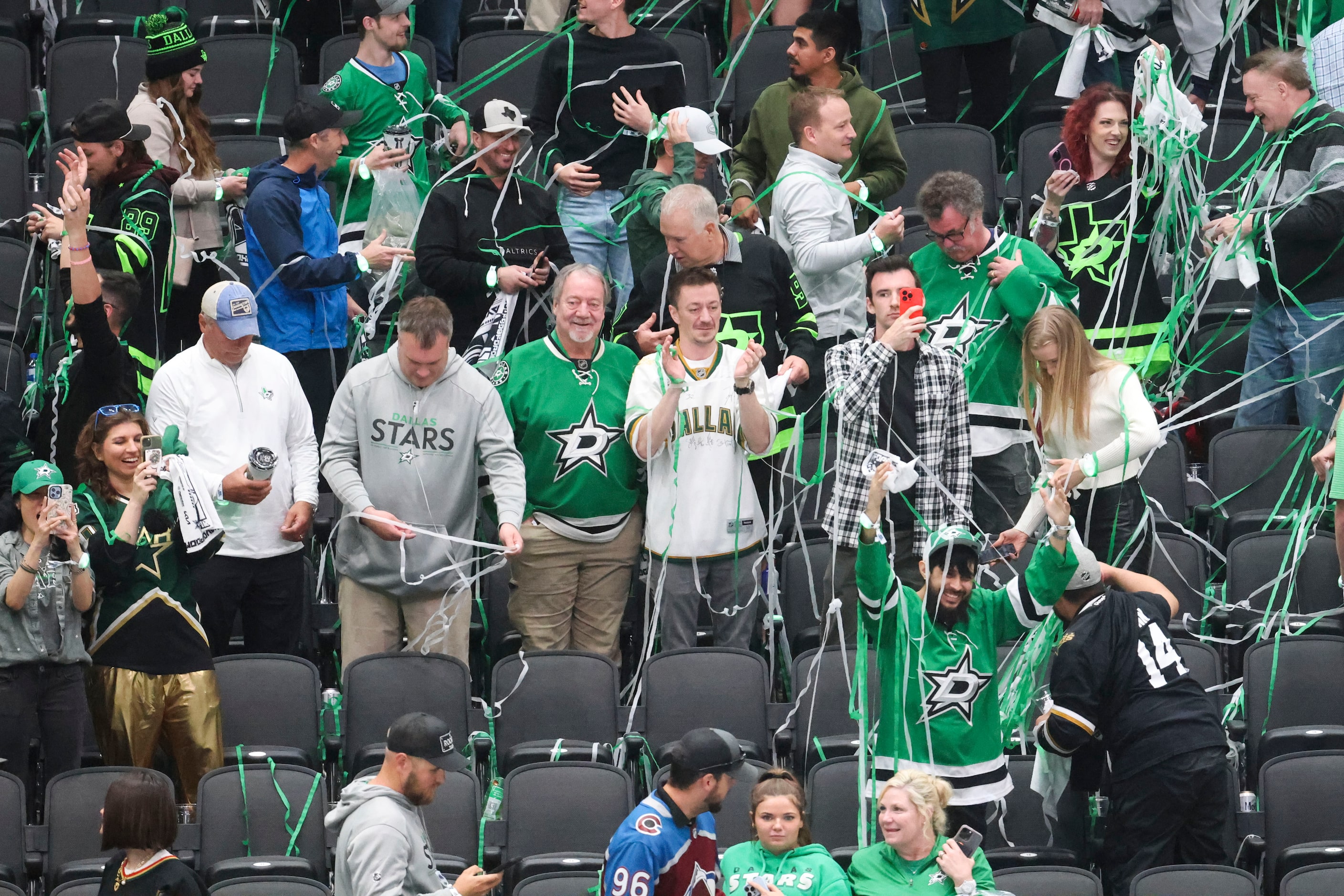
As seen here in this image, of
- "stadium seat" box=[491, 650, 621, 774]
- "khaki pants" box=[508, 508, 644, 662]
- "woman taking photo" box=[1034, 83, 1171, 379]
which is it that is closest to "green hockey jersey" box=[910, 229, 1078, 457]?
"woman taking photo" box=[1034, 83, 1171, 379]

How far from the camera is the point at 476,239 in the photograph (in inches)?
259

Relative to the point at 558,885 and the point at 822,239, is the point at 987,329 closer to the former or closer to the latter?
the point at 822,239

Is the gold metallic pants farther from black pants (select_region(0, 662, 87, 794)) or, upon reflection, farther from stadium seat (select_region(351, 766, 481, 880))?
stadium seat (select_region(351, 766, 481, 880))

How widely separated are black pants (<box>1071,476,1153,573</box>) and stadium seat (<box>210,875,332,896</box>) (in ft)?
7.83

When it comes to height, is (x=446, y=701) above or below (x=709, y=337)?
below

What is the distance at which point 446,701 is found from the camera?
5836 millimetres

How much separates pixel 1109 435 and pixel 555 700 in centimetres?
175

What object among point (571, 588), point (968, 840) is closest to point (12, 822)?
point (571, 588)

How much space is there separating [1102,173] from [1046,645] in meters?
1.63

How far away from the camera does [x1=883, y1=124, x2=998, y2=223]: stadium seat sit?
7.85 meters

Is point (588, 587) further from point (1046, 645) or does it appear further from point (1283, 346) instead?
point (1283, 346)

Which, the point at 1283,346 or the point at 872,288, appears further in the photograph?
the point at 1283,346

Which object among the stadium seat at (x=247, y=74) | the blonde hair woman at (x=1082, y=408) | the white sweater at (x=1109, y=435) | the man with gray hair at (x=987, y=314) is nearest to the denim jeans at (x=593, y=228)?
the man with gray hair at (x=987, y=314)

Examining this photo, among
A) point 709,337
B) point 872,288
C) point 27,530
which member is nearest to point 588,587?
point 709,337
